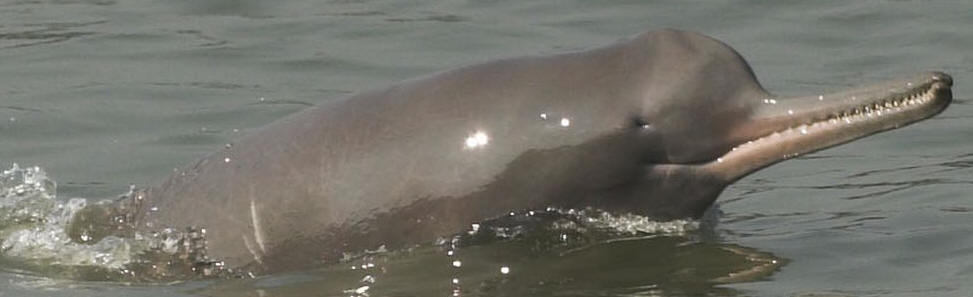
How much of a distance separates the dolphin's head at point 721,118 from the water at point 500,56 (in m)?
0.43

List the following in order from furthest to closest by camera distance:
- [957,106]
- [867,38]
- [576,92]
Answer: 1. [867,38]
2. [957,106]
3. [576,92]

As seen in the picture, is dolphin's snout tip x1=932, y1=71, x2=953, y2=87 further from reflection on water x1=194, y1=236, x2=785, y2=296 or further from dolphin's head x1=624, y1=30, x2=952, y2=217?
reflection on water x1=194, y1=236, x2=785, y2=296

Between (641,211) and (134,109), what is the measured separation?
4.97 m

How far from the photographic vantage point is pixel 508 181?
8.65 meters

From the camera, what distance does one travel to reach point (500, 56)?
544 inches

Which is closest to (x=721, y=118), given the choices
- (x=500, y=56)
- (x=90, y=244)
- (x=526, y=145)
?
(x=526, y=145)

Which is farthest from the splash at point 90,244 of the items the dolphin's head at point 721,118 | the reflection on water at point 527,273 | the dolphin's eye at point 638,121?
the dolphin's head at point 721,118

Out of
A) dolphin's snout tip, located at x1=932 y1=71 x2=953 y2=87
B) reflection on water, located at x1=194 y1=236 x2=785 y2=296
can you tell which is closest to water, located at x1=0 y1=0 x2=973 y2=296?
reflection on water, located at x1=194 y1=236 x2=785 y2=296

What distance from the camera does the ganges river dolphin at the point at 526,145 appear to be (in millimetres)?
8500

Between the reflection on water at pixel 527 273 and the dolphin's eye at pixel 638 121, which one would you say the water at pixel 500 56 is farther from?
the dolphin's eye at pixel 638 121

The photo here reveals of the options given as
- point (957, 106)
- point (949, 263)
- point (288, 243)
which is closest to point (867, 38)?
point (957, 106)

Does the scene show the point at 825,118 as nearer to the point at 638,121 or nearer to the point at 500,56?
the point at 638,121

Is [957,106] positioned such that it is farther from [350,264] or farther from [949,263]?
[350,264]

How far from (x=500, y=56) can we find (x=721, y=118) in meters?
5.37
